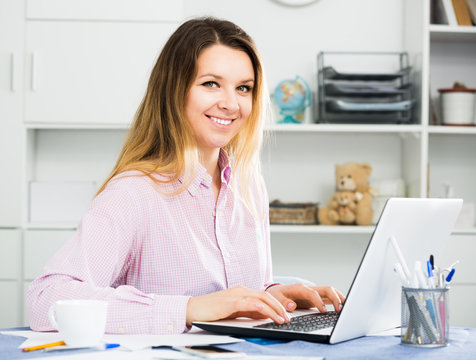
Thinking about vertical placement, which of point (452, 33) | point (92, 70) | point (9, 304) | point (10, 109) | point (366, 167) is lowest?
point (9, 304)

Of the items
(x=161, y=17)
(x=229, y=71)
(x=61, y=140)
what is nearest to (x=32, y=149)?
(x=61, y=140)

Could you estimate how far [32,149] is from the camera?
3.29 meters

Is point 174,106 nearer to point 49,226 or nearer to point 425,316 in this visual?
point 425,316

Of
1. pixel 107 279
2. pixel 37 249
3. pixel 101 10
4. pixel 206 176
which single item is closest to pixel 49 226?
pixel 37 249

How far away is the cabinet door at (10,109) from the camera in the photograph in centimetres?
302

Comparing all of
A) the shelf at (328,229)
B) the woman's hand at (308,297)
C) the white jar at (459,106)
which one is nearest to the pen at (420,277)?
the woman's hand at (308,297)

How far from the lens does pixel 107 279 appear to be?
138 centimetres

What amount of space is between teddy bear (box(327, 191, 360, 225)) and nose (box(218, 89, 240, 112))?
5.14ft

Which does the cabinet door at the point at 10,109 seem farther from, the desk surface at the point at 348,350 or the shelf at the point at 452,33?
the desk surface at the point at 348,350

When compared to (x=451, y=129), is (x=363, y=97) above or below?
above

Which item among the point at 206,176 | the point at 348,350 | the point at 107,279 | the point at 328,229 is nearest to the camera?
the point at 348,350

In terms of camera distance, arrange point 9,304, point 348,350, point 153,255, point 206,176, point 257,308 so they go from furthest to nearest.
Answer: point 9,304, point 206,176, point 153,255, point 257,308, point 348,350

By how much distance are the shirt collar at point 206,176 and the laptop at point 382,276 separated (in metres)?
0.42

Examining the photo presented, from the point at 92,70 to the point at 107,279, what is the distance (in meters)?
1.84
